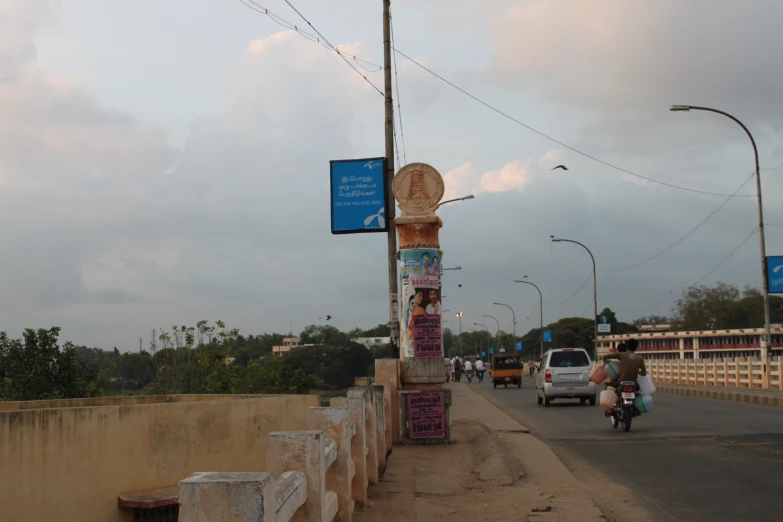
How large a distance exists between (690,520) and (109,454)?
5.52 metres

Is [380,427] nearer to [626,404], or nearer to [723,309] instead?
[626,404]

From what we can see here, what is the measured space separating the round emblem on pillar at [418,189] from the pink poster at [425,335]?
6.22 feet

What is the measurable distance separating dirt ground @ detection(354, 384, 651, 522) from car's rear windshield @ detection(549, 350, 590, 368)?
11.9 meters

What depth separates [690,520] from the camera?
7055 mm

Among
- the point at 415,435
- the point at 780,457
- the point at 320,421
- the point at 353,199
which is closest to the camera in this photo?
the point at 320,421

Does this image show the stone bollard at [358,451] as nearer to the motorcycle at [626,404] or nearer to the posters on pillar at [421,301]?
the posters on pillar at [421,301]

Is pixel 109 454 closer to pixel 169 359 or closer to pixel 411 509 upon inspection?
pixel 411 509

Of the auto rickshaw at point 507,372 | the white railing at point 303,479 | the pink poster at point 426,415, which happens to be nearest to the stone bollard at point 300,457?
the white railing at point 303,479

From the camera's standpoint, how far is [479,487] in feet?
29.3

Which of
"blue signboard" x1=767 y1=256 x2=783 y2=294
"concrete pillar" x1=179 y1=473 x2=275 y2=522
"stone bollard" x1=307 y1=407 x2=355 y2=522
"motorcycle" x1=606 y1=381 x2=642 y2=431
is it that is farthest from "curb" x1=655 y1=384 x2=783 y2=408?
"concrete pillar" x1=179 y1=473 x2=275 y2=522

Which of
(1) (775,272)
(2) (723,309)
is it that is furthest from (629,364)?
(2) (723,309)

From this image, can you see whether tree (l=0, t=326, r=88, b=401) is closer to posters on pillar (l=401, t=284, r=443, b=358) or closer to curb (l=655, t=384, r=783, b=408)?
posters on pillar (l=401, t=284, r=443, b=358)

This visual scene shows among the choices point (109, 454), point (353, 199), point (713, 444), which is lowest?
point (713, 444)

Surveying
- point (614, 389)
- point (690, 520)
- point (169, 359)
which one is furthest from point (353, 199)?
point (690, 520)
